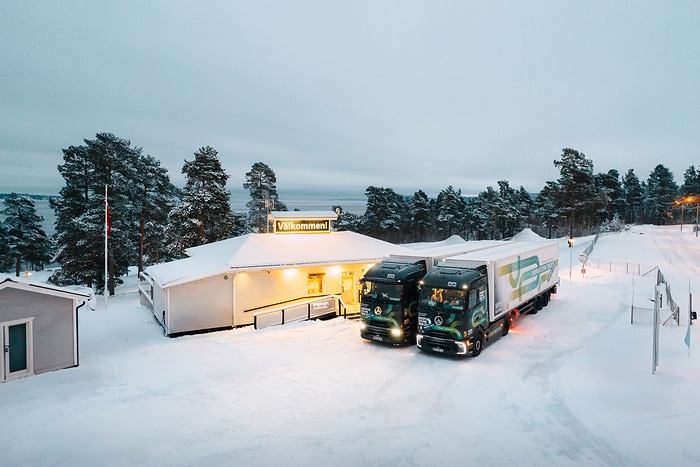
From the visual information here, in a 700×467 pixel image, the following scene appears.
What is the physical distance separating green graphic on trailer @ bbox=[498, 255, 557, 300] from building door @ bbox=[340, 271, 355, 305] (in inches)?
362

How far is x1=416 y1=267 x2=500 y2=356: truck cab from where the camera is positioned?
13320 millimetres

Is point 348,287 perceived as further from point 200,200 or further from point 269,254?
point 200,200

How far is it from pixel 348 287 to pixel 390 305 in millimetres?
→ 8379

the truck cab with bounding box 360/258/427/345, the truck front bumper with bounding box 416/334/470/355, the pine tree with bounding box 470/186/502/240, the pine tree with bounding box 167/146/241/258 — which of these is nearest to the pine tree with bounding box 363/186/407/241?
the pine tree with bounding box 470/186/502/240

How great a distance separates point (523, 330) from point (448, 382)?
7.25 m

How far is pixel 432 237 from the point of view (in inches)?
3164

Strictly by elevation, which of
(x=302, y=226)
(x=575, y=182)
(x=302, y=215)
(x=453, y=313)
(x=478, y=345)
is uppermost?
(x=575, y=182)

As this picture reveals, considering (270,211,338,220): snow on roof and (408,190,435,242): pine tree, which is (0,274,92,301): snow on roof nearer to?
(270,211,338,220): snow on roof

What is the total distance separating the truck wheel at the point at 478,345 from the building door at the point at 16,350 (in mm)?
14315

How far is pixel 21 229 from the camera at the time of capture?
4638 centimetres

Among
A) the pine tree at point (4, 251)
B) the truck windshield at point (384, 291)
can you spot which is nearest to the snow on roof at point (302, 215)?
the truck windshield at point (384, 291)

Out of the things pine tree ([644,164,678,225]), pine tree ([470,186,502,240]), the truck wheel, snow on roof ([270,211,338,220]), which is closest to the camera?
the truck wheel

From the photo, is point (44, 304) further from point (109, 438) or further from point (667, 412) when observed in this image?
point (667, 412)

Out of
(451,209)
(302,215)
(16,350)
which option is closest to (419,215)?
(451,209)
